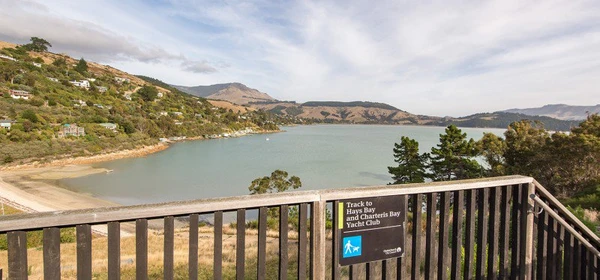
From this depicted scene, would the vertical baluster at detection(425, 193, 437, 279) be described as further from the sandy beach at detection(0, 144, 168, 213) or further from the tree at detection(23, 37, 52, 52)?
the tree at detection(23, 37, 52, 52)

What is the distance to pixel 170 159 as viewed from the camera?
43.3 metres

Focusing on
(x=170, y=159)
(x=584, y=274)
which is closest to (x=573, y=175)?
(x=584, y=274)

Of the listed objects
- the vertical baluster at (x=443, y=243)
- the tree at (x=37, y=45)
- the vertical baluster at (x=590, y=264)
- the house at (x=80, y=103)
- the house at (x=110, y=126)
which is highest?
the tree at (x=37, y=45)

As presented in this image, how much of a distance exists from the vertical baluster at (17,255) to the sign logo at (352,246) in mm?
1529

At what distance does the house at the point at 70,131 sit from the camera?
41.8 metres

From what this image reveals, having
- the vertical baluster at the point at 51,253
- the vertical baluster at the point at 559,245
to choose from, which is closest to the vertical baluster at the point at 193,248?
the vertical baluster at the point at 51,253

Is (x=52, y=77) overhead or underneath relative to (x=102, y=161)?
overhead

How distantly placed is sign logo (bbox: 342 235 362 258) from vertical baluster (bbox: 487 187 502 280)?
45.5 inches

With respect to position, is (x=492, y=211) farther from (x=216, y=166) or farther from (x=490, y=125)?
(x=490, y=125)

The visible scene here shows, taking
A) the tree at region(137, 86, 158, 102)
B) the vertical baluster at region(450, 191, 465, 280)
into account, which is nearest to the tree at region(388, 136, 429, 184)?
the vertical baluster at region(450, 191, 465, 280)

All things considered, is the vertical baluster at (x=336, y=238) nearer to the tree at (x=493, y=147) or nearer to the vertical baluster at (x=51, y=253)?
the vertical baluster at (x=51, y=253)

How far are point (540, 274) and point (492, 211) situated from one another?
2.58 feet

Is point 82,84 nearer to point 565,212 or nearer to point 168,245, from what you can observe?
point 168,245

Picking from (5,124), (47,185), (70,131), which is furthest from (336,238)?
(70,131)
